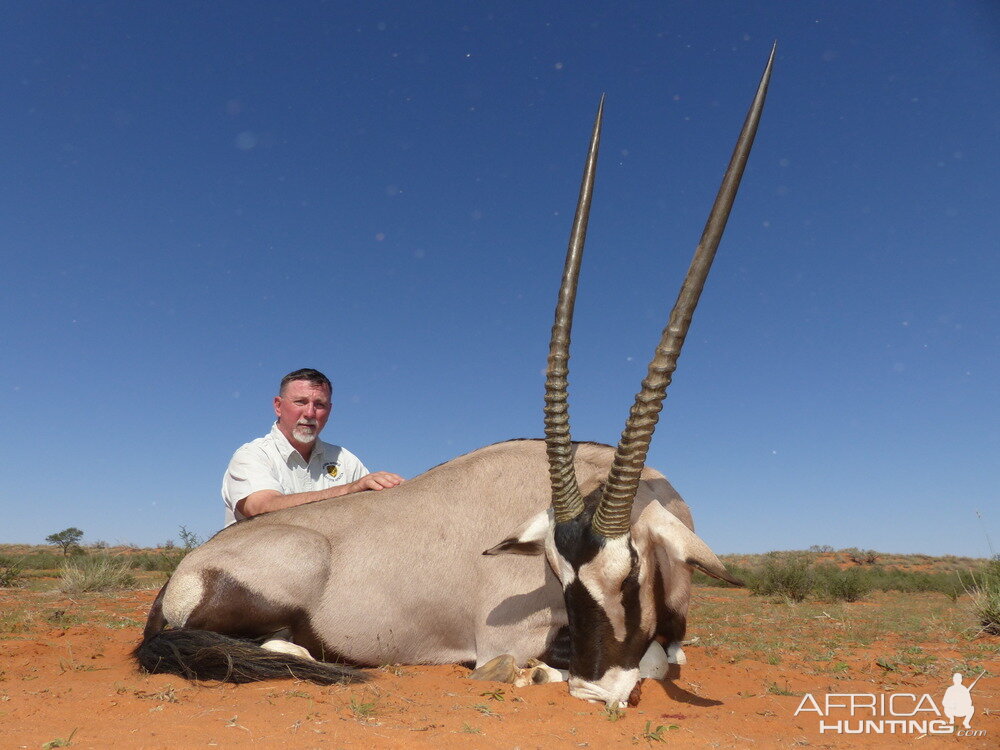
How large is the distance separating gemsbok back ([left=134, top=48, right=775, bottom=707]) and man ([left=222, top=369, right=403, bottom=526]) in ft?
4.25

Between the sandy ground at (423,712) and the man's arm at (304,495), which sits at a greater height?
the man's arm at (304,495)

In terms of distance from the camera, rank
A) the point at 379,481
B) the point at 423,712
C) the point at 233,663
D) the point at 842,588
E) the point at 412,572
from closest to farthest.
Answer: the point at 423,712 → the point at 233,663 → the point at 412,572 → the point at 379,481 → the point at 842,588

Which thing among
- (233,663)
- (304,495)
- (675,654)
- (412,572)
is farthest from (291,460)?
(675,654)

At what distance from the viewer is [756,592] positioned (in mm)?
14594

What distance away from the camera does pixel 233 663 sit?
4164 millimetres

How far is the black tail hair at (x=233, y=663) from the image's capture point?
4180 millimetres

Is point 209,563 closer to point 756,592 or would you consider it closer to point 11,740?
point 11,740

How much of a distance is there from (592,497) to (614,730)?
1.39m

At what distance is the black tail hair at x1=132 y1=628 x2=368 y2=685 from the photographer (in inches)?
165

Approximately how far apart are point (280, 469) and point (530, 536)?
3.68m

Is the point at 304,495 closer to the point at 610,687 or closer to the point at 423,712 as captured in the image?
the point at 423,712

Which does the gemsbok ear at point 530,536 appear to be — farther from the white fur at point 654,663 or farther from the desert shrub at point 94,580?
the desert shrub at point 94,580

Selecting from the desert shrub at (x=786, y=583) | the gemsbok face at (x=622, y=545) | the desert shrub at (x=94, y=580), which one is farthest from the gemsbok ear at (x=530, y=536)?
the desert shrub at (x=786, y=583)

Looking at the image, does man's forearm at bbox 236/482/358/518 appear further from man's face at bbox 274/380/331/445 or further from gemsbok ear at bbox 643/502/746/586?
gemsbok ear at bbox 643/502/746/586
